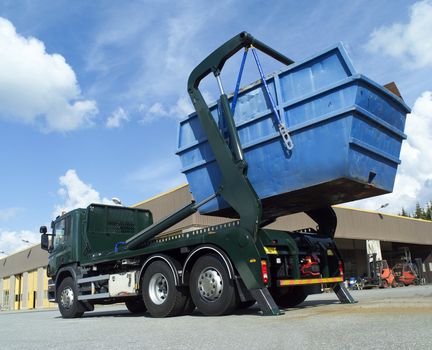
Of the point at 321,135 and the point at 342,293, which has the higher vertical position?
the point at 321,135

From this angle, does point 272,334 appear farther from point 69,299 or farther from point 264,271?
point 69,299

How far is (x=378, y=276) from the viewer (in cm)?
3067

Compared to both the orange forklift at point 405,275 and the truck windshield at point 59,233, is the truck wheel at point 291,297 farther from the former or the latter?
the orange forklift at point 405,275

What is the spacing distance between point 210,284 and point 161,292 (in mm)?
1538

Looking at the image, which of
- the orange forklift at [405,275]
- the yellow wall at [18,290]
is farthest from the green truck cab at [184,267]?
the yellow wall at [18,290]

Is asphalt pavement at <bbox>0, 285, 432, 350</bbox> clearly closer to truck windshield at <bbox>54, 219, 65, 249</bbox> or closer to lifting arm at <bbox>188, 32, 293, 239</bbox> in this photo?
lifting arm at <bbox>188, 32, 293, 239</bbox>

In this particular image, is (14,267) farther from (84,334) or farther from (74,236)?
(84,334)

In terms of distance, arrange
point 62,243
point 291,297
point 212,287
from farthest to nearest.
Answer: point 62,243, point 291,297, point 212,287

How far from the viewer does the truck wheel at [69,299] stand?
36.9ft

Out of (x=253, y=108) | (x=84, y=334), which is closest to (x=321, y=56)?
(x=253, y=108)

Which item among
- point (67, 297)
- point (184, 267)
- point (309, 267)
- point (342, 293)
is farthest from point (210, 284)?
point (67, 297)

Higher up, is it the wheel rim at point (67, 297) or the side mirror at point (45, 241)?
the side mirror at point (45, 241)

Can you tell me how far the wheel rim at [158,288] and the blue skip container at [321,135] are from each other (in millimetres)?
1800

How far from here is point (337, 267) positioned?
9352 millimetres
